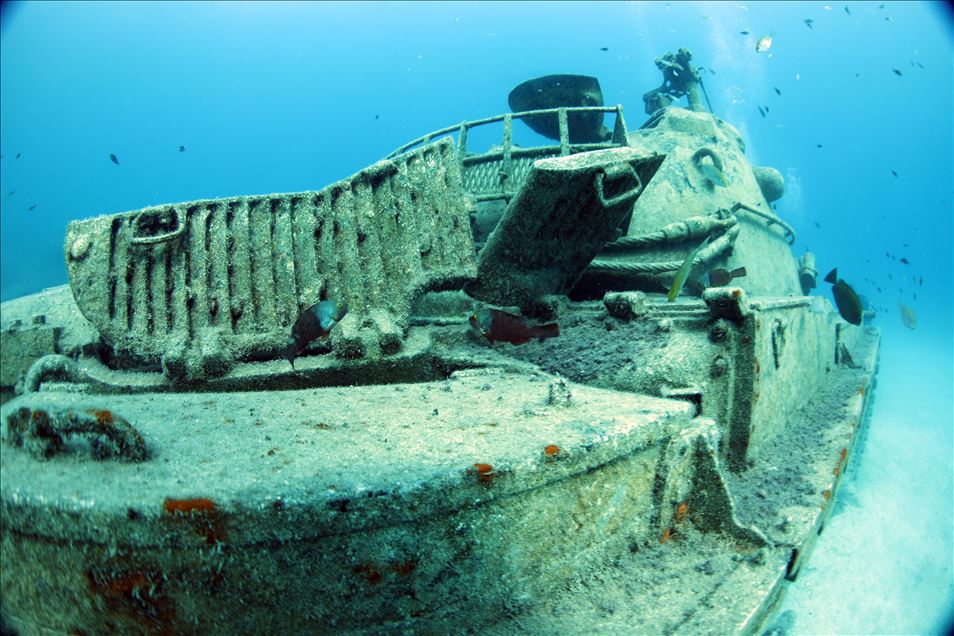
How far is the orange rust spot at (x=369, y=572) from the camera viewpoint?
138 centimetres

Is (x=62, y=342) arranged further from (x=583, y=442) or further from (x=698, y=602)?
(x=698, y=602)

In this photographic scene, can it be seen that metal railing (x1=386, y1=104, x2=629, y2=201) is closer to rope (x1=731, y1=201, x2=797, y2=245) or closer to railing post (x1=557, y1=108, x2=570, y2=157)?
railing post (x1=557, y1=108, x2=570, y2=157)

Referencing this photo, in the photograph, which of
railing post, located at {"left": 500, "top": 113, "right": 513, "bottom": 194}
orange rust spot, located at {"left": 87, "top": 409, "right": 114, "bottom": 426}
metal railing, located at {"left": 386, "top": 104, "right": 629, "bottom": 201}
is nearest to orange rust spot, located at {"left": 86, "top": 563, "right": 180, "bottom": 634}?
orange rust spot, located at {"left": 87, "top": 409, "right": 114, "bottom": 426}

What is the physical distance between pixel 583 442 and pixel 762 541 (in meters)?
0.99

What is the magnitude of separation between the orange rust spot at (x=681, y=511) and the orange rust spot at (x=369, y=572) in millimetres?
1247

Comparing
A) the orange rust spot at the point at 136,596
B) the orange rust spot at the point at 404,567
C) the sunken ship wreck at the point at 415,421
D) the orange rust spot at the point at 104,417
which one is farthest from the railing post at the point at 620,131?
the orange rust spot at the point at 136,596

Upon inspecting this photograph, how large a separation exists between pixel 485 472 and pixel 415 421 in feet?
1.76

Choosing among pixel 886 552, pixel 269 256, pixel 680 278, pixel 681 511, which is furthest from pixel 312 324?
pixel 886 552

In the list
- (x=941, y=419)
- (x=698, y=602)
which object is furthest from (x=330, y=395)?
(x=941, y=419)

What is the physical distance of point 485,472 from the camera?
147 centimetres

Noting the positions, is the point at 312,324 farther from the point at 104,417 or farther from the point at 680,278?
the point at 680,278

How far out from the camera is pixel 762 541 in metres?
2.04

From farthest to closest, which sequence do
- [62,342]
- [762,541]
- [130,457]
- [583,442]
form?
[62,342] < [762,541] < [583,442] < [130,457]

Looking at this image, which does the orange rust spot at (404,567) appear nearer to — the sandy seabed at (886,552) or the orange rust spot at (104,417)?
the orange rust spot at (104,417)
